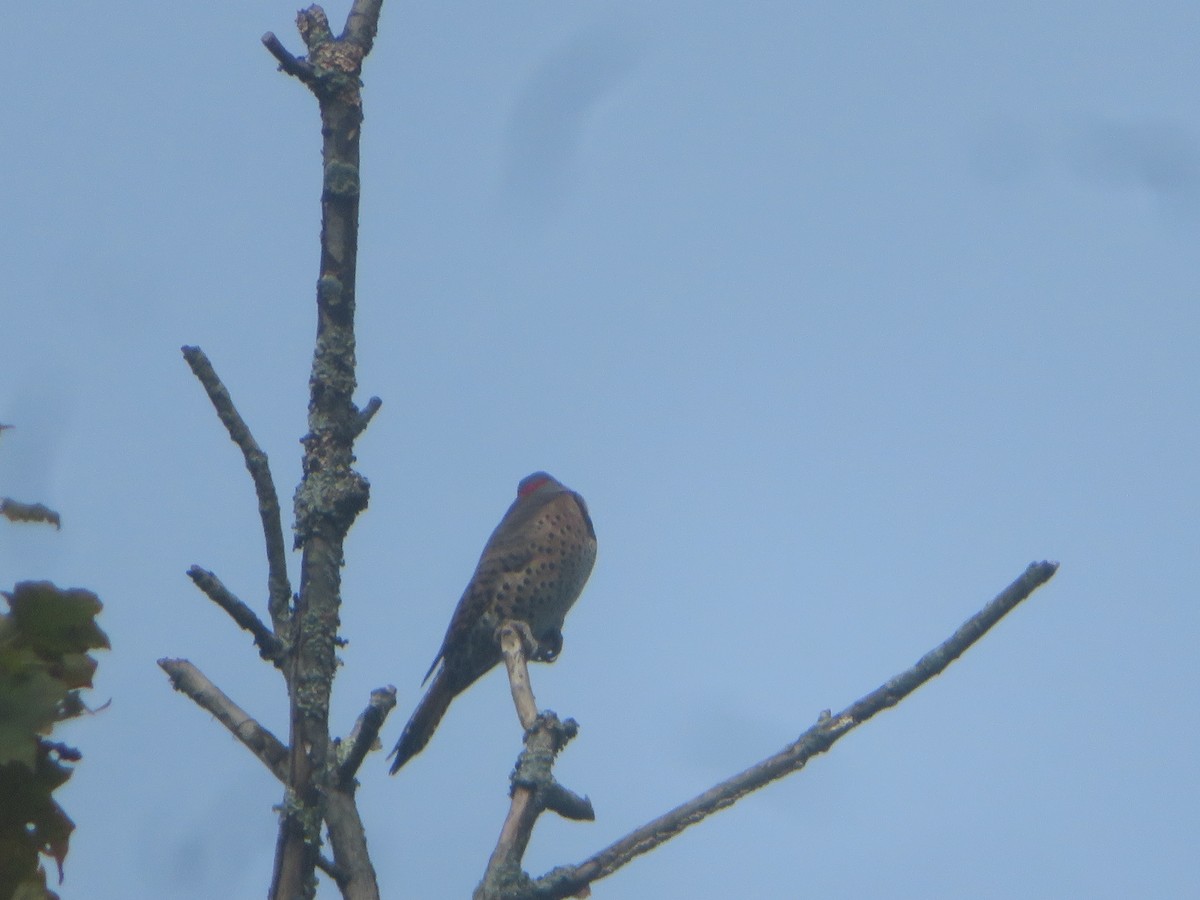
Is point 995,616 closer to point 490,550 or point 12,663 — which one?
point 12,663

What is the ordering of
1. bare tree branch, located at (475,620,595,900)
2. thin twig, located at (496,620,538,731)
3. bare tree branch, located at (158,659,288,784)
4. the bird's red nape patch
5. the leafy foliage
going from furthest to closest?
1. the bird's red nape patch
2. thin twig, located at (496,620,538,731)
3. bare tree branch, located at (158,659,288,784)
4. bare tree branch, located at (475,620,595,900)
5. the leafy foliage

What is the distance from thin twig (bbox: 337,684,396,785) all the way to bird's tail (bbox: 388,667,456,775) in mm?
2905

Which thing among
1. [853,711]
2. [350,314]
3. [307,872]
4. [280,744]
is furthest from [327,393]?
[853,711]

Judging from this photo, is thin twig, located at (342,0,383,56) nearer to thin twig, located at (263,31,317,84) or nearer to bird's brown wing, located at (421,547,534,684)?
thin twig, located at (263,31,317,84)

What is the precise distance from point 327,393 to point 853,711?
134 centimetres

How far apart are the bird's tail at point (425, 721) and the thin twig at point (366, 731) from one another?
290cm

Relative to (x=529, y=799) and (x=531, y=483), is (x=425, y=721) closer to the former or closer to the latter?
(x=531, y=483)

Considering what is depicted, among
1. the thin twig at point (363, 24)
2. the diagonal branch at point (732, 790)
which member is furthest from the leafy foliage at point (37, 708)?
the thin twig at point (363, 24)

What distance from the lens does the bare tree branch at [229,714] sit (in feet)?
9.96

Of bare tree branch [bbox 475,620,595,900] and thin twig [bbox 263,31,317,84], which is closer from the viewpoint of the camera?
bare tree branch [bbox 475,620,595,900]

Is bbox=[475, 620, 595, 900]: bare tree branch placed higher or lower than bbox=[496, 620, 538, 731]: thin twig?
lower

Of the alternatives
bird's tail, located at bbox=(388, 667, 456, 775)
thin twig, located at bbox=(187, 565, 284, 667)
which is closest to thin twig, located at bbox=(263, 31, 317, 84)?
thin twig, located at bbox=(187, 565, 284, 667)

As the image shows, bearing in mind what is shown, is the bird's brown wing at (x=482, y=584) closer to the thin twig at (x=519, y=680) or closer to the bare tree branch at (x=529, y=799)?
the thin twig at (x=519, y=680)

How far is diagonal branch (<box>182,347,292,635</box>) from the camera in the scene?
3088mm
